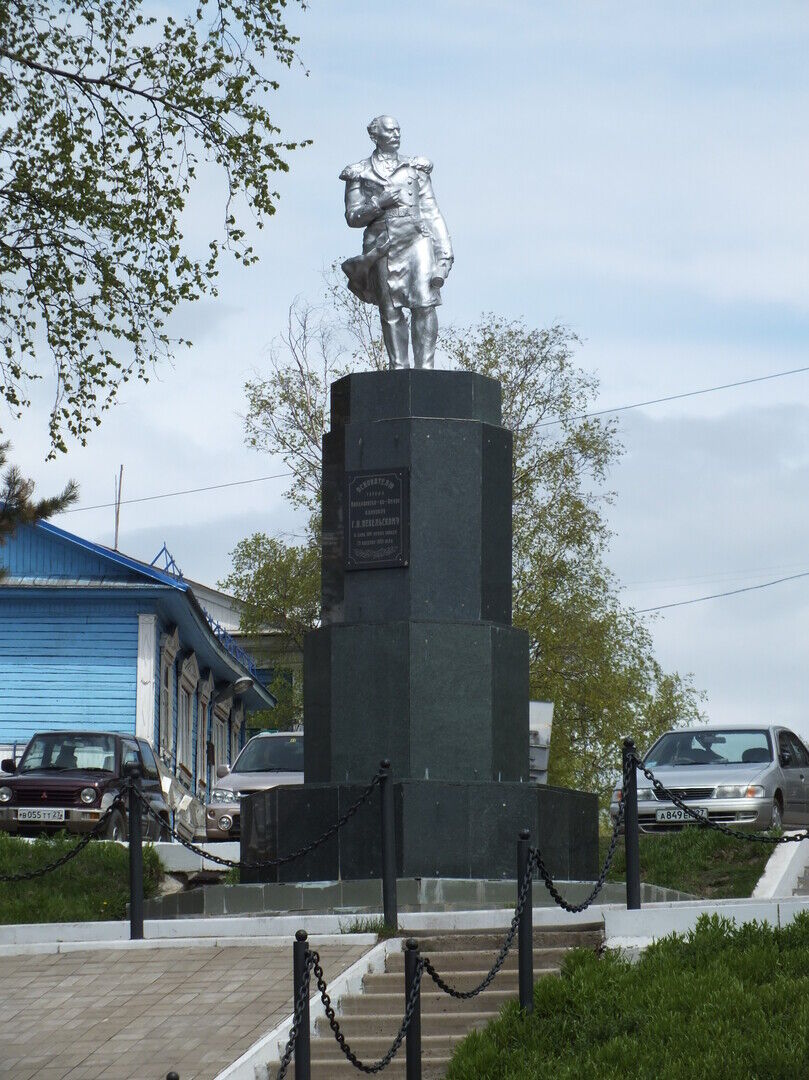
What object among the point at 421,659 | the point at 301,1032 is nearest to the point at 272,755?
the point at 421,659

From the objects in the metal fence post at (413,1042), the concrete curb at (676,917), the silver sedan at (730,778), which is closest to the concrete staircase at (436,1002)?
the concrete curb at (676,917)

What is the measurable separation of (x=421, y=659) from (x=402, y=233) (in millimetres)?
3806

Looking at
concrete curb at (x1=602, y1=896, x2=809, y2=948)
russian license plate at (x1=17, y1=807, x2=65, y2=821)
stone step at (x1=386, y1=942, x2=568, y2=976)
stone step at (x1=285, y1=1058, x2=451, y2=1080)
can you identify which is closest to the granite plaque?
stone step at (x1=386, y1=942, x2=568, y2=976)

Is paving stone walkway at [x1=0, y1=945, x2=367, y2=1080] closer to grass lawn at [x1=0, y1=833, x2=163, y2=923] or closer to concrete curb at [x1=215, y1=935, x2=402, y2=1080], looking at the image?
concrete curb at [x1=215, y1=935, x2=402, y2=1080]

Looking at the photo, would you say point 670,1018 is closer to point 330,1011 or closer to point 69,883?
point 330,1011

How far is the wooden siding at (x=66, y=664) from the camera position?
104 feet

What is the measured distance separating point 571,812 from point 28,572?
19.0 meters

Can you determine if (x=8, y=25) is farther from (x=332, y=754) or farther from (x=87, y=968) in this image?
(x=87, y=968)

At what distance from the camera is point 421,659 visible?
14242 mm

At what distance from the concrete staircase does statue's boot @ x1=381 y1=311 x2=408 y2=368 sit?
5.58m

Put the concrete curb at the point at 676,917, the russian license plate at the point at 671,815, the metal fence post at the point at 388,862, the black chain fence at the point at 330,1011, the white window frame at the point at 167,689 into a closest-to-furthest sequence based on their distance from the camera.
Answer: the black chain fence at the point at 330,1011, the concrete curb at the point at 676,917, the metal fence post at the point at 388,862, the russian license plate at the point at 671,815, the white window frame at the point at 167,689

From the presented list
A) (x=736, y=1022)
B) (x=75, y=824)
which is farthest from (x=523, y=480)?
(x=736, y=1022)

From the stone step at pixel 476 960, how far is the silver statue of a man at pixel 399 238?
19.1 ft

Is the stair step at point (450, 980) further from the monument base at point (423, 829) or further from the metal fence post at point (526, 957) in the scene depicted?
the monument base at point (423, 829)
